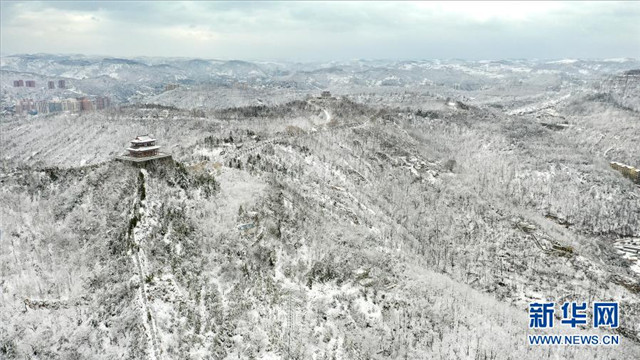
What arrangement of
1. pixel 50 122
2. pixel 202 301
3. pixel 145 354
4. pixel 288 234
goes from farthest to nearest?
pixel 50 122
pixel 288 234
pixel 202 301
pixel 145 354

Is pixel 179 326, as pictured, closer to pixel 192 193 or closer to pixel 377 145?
pixel 192 193

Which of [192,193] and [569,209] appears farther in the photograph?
[569,209]

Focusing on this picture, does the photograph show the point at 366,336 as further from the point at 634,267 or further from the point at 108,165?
the point at 634,267

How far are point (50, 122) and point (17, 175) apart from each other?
133 m

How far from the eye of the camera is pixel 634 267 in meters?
93.4

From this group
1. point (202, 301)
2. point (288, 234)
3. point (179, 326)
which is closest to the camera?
point (179, 326)

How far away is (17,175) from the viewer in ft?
223

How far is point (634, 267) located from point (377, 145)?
67659 mm

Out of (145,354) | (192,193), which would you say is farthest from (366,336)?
(192,193)

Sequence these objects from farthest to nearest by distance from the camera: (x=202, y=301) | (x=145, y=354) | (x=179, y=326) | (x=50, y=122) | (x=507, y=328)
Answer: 1. (x=50, y=122)
2. (x=507, y=328)
3. (x=202, y=301)
4. (x=179, y=326)
5. (x=145, y=354)

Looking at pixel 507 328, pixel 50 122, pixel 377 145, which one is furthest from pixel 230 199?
pixel 50 122

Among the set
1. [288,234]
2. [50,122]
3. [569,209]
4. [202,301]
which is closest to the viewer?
[202,301]

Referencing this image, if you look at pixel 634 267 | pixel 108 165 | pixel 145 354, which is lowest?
pixel 634 267

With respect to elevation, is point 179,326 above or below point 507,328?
above
